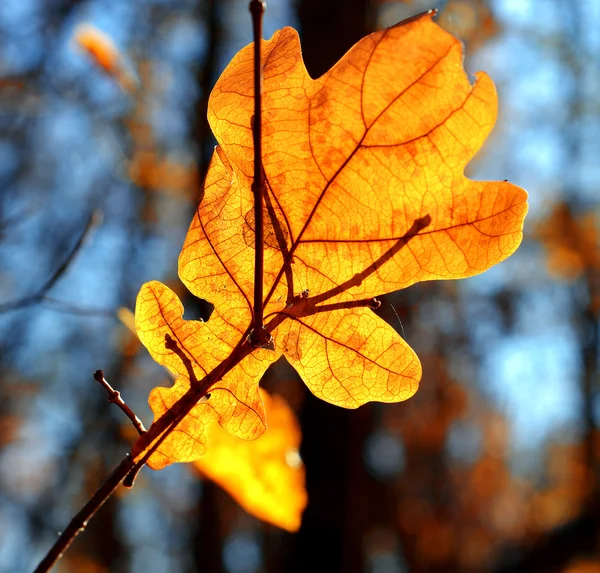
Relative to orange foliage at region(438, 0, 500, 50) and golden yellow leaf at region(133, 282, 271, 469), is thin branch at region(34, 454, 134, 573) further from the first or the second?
orange foliage at region(438, 0, 500, 50)

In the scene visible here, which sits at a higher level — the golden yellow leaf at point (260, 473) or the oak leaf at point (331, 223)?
the oak leaf at point (331, 223)

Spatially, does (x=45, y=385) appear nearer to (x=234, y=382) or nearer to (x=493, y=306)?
(x=493, y=306)

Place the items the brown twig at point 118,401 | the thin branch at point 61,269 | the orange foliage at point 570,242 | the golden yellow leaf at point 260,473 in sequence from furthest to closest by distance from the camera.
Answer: the orange foliage at point 570,242 → the golden yellow leaf at point 260,473 → the thin branch at point 61,269 → the brown twig at point 118,401

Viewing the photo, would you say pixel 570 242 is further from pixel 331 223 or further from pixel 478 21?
pixel 331 223

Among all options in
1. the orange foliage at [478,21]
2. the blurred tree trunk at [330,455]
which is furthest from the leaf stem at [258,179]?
the orange foliage at [478,21]

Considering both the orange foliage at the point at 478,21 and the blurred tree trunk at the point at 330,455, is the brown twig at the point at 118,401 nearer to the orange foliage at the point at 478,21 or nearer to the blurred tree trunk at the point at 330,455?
the blurred tree trunk at the point at 330,455

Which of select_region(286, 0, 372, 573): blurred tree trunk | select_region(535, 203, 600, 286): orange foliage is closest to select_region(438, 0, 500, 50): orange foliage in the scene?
select_region(286, 0, 372, 573): blurred tree trunk
